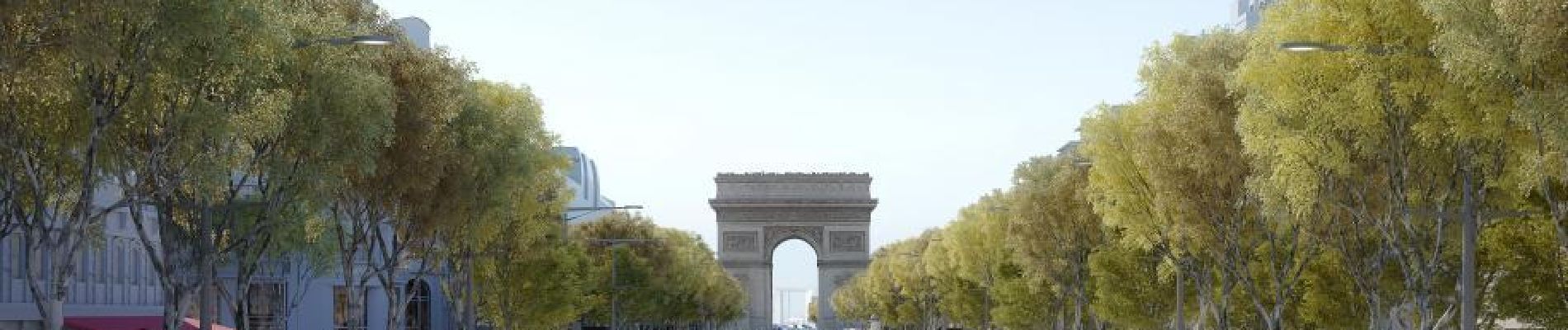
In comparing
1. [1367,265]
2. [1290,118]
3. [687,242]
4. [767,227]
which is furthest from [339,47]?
[767,227]

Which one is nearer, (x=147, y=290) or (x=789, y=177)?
(x=147, y=290)

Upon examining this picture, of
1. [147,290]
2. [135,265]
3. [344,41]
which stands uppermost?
[344,41]

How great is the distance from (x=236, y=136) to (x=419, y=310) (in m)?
60.2

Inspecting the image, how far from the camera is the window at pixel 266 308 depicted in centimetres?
6241

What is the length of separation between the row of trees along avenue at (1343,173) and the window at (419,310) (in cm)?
3560

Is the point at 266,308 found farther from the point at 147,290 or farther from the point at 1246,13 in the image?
the point at 1246,13

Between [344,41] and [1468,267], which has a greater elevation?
[344,41]

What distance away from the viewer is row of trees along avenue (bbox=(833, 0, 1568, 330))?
25.2m

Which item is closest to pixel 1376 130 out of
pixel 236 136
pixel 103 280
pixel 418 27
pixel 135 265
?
pixel 236 136

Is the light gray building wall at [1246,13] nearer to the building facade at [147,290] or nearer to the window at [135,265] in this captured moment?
the building facade at [147,290]

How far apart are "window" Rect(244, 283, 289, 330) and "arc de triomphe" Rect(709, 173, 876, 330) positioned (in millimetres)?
94778

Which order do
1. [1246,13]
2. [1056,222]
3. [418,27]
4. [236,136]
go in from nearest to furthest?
[236,136] → [1056,222] → [418,27] → [1246,13]

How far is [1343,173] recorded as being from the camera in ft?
103

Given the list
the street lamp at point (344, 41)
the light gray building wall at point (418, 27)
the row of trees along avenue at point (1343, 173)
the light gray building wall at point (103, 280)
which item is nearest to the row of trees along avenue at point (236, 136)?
the street lamp at point (344, 41)
